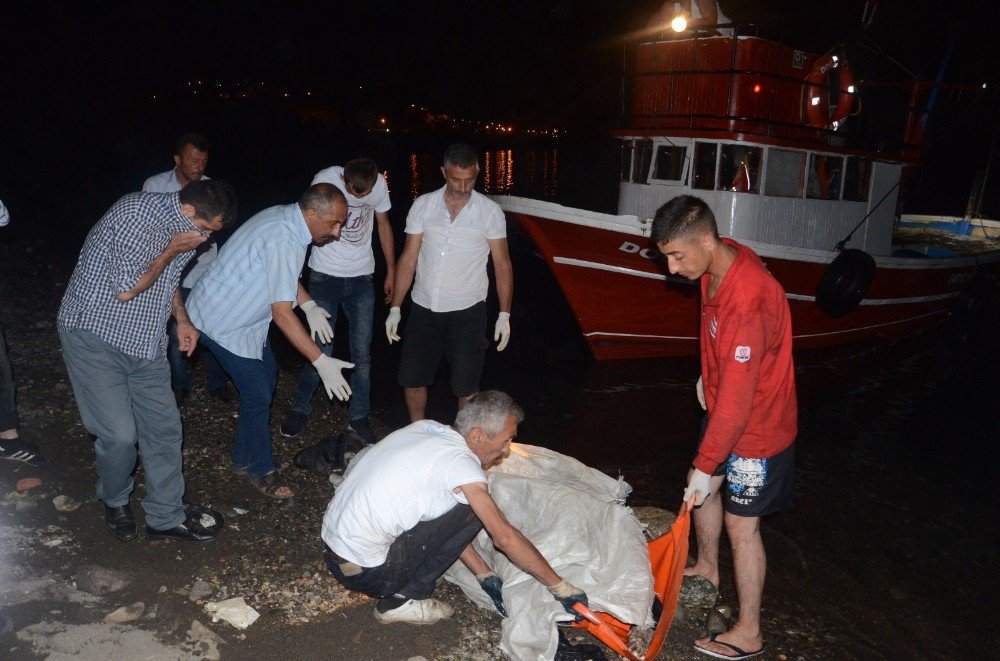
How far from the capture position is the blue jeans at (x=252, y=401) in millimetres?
3703

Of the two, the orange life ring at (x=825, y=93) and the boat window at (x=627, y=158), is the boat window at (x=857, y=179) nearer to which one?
the orange life ring at (x=825, y=93)

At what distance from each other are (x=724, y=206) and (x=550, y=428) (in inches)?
138

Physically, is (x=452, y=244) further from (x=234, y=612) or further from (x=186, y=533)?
(x=234, y=612)

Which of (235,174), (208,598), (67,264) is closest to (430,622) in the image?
(208,598)

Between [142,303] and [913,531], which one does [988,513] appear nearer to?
[913,531]

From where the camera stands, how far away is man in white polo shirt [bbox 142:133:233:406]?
16.1 ft

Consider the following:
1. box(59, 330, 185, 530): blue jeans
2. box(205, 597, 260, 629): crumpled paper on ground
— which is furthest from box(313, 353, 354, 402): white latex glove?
box(205, 597, 260, 629): crumpled paper on ground

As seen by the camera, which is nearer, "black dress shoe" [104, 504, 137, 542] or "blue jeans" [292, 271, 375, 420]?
"black dress shoe" [104, 504, 137, 542]

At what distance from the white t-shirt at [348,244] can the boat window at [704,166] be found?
4.70 metres

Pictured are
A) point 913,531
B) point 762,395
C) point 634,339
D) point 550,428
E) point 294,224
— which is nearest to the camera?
point 762,395

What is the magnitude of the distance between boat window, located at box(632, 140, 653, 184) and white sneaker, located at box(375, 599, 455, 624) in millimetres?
6701

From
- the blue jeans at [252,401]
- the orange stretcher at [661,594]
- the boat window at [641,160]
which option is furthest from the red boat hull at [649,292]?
the blue jeans at [252,401]

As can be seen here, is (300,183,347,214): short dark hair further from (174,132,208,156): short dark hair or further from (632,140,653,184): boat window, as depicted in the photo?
(632,140,653,184): boat window

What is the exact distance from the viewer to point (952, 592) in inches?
173
